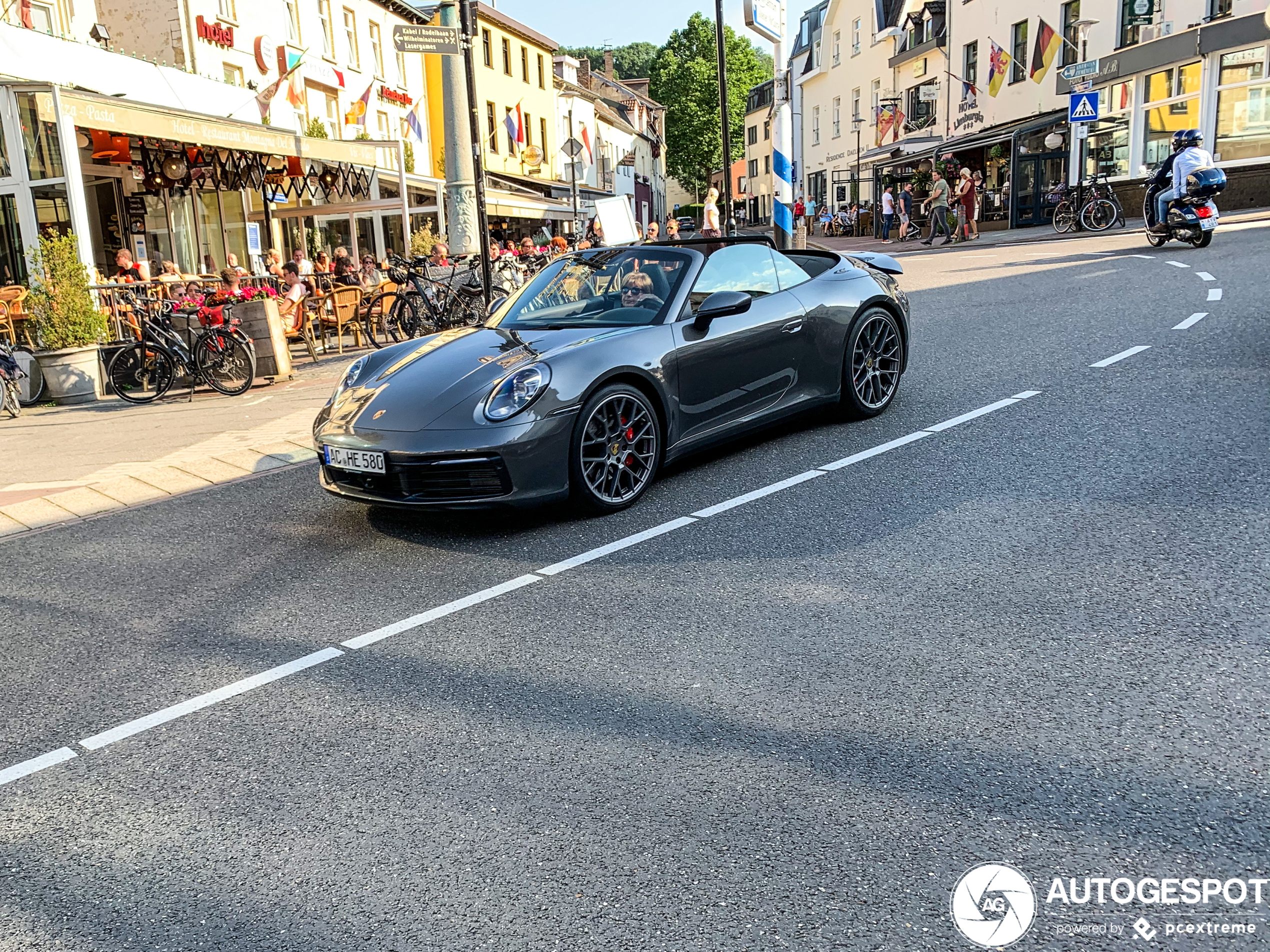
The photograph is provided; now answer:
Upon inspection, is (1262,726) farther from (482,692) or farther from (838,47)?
(838,47)

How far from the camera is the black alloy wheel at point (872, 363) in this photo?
7.08m

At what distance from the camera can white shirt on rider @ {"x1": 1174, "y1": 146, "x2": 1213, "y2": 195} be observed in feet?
53.8

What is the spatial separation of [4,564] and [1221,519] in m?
5.91

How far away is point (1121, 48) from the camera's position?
29719mm

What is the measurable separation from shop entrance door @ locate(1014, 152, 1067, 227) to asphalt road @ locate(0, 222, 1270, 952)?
90.3 feet

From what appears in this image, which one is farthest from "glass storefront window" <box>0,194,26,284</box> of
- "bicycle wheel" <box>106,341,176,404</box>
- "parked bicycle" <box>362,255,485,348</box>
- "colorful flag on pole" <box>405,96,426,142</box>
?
"colorful flag on pole" <box>405,96,426,142</box>

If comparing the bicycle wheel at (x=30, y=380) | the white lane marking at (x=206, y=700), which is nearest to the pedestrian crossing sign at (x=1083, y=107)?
the bicycle wheel at (x=30, y=380)

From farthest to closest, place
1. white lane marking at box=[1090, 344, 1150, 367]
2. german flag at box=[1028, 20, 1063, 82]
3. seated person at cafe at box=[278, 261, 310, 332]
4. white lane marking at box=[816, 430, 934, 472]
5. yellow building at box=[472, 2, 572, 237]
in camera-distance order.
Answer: yellow building at box=[472, 2, 572, 237] < german flag at box=[1028, 20, 1063, 82] < seated person at cafe at box=[278, 261, 310, 332] < white lane marking at box=[1090, 344, 1150, 367] < white lane marking at box=[816, 430, 934, 472]

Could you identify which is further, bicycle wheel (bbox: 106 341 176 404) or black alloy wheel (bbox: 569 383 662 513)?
bicycle wheel (bbox: 106 341 176 404)

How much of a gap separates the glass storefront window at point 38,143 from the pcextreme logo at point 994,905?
508 inches

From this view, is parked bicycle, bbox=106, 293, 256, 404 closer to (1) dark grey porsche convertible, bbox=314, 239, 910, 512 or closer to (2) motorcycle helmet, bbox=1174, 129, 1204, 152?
(1) dark grey porsche convertible, bbox=314, 239, 910, 512

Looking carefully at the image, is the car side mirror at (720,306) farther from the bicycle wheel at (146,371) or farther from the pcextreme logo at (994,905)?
the bicycle wheel at (146,371)

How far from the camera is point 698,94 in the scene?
86000mm

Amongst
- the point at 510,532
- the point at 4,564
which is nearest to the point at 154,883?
the point at 510,532
